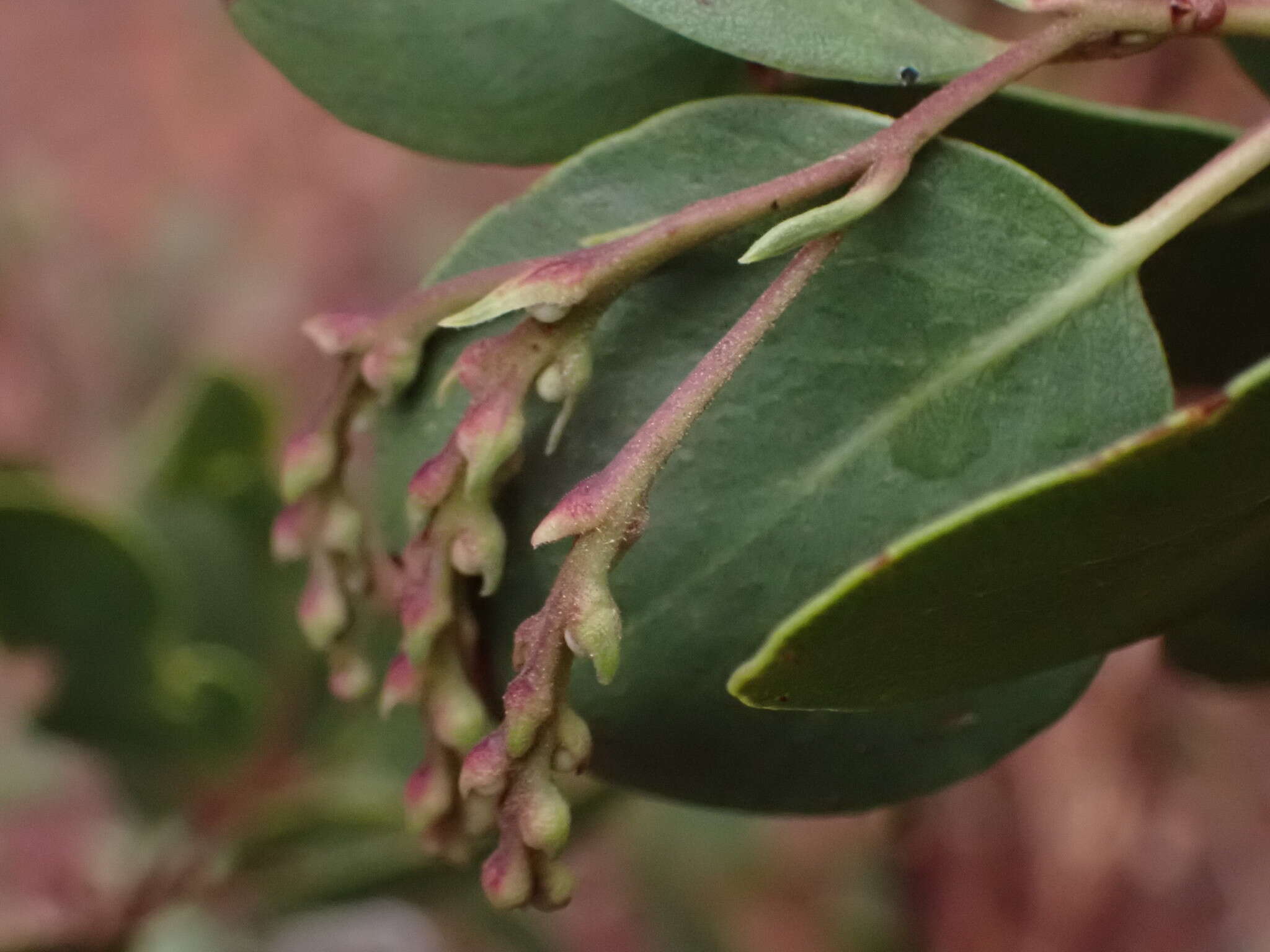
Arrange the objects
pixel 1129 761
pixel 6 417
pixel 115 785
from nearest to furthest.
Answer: pixel 115 785
pixel 1129 761
pixel 6 417

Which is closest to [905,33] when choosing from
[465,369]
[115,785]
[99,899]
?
[465,369]

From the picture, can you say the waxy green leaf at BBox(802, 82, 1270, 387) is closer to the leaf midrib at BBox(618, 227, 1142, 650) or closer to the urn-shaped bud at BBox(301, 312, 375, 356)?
the leaf midrib at BBox(618, 227, 1142, 650)

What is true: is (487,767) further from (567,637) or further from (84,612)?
(84,612)

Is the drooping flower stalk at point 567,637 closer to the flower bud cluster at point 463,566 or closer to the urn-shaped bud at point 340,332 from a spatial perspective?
the flower bud cluster at point 463,566

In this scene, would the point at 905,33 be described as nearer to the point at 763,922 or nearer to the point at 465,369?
the point at 465,369

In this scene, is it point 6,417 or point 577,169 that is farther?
point 6,417

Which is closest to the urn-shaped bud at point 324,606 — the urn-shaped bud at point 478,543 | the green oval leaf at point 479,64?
the urn-shaped bud at point 478,543

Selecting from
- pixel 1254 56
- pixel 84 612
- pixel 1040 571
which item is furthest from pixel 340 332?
pixel 84 612
